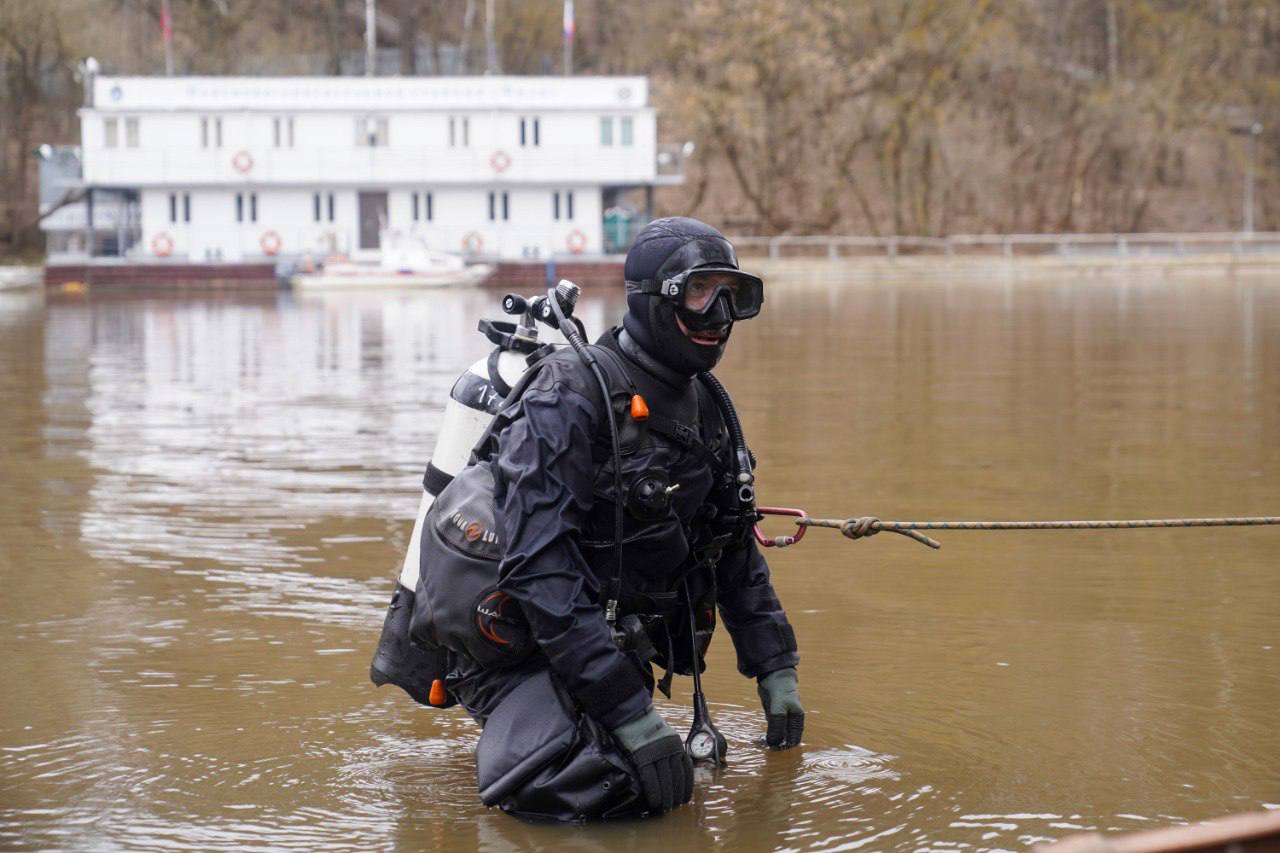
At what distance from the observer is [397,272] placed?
4941 cm

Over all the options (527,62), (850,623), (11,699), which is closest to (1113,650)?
(850,623)

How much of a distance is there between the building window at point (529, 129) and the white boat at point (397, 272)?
508 cm

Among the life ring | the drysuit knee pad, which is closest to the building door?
the life ring

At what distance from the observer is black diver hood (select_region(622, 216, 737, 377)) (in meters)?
4.73

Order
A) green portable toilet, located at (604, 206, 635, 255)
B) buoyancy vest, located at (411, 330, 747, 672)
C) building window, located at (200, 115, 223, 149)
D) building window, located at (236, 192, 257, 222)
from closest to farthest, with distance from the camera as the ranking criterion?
buoyancy vest, located at (411, 330, 747, 672)
building window, located at (200, 115, 223, 149)
building window, located at (236, 192, 257, 222)
green portable toilet, located at (604, 206, 635, 255)

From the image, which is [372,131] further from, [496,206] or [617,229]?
[617,229]

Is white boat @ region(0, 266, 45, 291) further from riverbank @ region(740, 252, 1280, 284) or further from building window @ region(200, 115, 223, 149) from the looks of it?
riverbank @ region(740, 252, 1280, 284)

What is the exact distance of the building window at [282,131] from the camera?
179ft

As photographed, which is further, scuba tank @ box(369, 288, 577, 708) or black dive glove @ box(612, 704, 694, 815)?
scuba tank @ box(369, 288, 577, 708)

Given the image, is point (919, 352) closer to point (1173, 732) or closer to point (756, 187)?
point (1173, 732)

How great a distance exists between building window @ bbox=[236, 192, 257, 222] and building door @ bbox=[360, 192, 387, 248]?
314cm

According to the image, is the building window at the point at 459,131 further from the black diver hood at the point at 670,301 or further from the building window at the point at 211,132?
the black diver hood at the point at 670,301

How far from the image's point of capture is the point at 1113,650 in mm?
6711

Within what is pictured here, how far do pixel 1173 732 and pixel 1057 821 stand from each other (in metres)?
0.96
